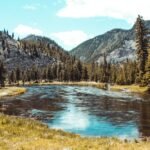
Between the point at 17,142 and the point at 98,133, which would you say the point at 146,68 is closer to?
the point at 98,133

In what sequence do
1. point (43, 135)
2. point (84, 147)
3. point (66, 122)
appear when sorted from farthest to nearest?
point (66, 122), point (43, 135), point (84, 147)

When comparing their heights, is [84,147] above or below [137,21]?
below

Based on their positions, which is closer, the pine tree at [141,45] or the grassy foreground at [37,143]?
the grassy foreground at [37,143]

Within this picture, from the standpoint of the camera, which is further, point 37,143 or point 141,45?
point 141,45

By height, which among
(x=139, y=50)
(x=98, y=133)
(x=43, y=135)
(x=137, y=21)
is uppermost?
(x=137, y=21)

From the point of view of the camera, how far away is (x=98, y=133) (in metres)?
37.2

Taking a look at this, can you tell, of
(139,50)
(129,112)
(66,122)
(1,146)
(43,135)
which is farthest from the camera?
(139,50)

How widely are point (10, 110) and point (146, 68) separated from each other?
4918 centimetres

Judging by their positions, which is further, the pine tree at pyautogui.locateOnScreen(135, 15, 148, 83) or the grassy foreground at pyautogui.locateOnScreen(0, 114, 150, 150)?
the pine tree at pyautogui.locateOnScreen(135, 15, 148, 83)

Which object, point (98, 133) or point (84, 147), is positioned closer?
point (84, 147)

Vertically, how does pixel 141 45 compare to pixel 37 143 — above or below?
above

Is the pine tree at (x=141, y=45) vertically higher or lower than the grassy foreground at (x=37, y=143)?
higher

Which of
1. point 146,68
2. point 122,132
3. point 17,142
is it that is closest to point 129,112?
point 122,132

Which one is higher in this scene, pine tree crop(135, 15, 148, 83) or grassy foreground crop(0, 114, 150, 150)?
pine tree crop(135, 15, 148, 83)
